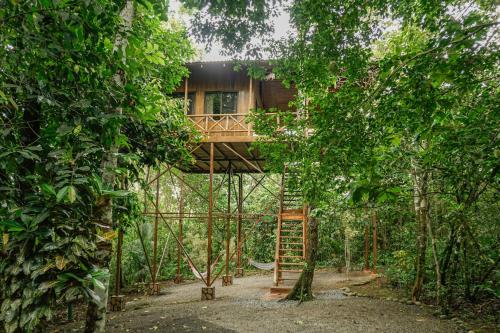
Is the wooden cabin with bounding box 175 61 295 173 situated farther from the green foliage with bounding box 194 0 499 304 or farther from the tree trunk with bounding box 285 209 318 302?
the green foliage with bounding box 194 0 499 304

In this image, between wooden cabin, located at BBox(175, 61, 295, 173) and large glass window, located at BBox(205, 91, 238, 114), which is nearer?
wooden cabin, located at BBox(175, 61, 295, 173)

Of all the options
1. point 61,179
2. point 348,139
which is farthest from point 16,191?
point 348,139

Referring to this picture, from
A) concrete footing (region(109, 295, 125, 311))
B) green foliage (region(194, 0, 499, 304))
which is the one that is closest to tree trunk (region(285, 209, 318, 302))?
green foliage (region(194, 0, 499, 304))

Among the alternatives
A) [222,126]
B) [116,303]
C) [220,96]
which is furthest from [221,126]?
[116,303]

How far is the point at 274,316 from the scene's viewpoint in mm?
5785

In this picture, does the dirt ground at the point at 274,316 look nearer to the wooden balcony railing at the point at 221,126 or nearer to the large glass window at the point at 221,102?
the wooden balcony railing at the point at 221,126

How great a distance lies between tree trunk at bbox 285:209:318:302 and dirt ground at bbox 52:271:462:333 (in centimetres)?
26

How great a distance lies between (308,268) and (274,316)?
1.44m

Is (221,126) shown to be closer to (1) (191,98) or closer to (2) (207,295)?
(1) (191,98)

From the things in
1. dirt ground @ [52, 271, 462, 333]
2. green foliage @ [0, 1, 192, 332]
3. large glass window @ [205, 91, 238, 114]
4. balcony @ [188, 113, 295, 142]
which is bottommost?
dirt ground @ [52, 271, 462, 333]

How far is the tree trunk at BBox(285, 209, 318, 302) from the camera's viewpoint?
6.79 meters

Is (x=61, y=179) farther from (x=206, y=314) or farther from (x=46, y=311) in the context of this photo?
(x=206, y=314)

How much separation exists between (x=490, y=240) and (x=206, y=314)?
5255mm

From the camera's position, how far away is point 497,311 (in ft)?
19.0
